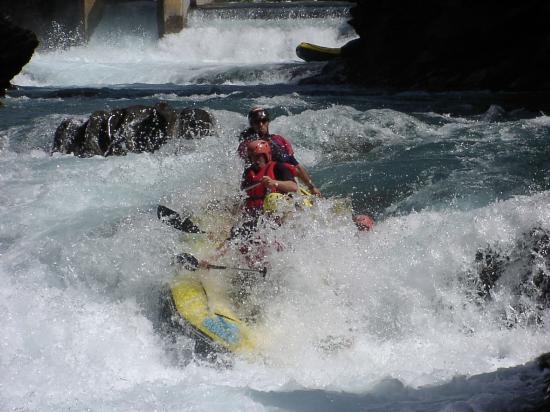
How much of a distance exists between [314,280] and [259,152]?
104 cm

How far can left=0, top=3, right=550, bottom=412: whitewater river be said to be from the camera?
4.04 m

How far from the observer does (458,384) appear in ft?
12.8

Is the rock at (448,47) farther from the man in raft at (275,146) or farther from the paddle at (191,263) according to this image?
the paddle at (191,263)

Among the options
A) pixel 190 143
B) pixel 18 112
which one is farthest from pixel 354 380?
pixel 18 112

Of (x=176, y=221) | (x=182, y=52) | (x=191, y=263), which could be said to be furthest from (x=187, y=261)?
(x=182, y=52)

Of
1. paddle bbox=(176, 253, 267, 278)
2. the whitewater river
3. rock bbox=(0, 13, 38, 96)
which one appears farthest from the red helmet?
rock bbox=(0, 13, 38, 96)

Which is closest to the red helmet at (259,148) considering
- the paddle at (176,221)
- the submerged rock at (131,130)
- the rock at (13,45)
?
the paddle at (176,221)

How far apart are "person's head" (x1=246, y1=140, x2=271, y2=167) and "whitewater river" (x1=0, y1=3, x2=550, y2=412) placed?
56 cm

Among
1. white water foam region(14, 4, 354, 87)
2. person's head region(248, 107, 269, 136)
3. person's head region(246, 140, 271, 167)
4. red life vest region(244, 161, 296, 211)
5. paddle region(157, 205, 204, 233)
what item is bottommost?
white water foam region(14, 4, 354, 87)

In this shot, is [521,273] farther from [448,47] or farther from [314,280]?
[448,47]

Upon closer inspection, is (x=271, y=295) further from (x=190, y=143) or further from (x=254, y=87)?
(x=254, y=87)

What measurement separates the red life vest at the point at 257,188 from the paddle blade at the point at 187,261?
1.96 ft

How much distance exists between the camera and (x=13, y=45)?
41.8 ft

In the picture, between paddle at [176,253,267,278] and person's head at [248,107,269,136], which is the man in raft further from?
paddle at [176,253,267,278]
